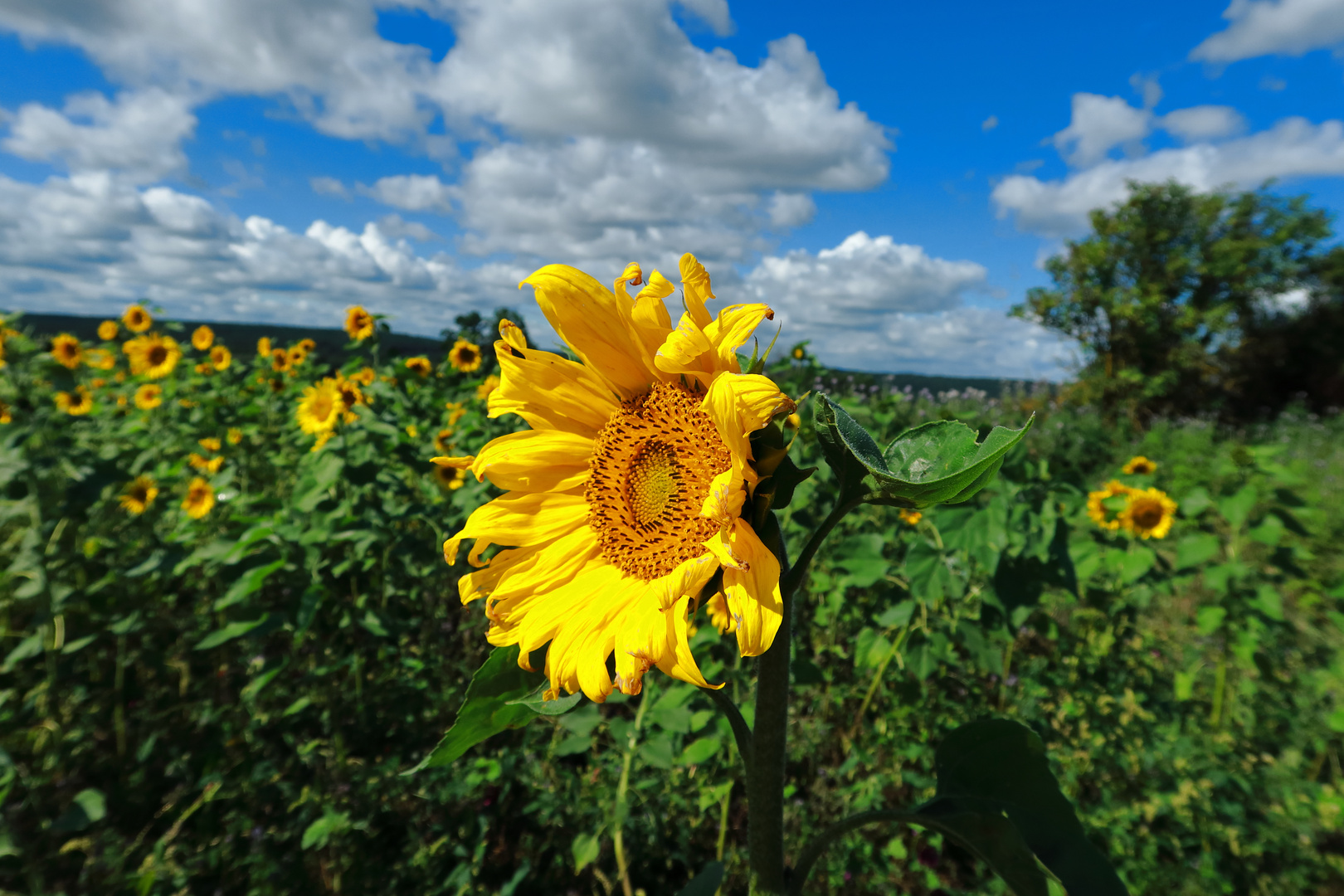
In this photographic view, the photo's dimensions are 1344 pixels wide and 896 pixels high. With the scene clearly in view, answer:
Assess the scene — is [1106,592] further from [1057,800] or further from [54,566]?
[54,566]

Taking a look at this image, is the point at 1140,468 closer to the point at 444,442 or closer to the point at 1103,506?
the point at 1103,506

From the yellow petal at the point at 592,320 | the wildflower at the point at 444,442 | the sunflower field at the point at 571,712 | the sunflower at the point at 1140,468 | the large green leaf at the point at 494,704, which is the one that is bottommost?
the sunflower field at the point at 571,712

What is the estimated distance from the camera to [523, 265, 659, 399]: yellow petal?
2.73 feet

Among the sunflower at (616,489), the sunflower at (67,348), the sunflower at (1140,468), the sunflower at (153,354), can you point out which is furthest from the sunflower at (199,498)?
the sunflower at (1140,468)

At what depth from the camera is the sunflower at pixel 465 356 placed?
4617 mm

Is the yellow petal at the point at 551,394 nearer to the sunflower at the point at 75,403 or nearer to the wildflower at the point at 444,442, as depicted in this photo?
the wildflower at the point at 444,442

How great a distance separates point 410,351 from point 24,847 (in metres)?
4.19

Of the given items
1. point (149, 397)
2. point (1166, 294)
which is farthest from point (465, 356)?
point (1166, 294)

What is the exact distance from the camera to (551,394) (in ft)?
2.92

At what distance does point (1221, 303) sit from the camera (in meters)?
18.6

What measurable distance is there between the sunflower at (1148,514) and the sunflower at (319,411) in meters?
4.20

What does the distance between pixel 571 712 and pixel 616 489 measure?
0.95 meters

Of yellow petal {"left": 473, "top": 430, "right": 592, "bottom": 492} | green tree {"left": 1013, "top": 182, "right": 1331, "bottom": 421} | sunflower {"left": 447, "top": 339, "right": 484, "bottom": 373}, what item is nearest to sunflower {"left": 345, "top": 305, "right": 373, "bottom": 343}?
sunflower {"left": 447, "top": 339, "right": 484, "bottom": 373}

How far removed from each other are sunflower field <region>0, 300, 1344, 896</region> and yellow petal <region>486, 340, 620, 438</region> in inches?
44.2
